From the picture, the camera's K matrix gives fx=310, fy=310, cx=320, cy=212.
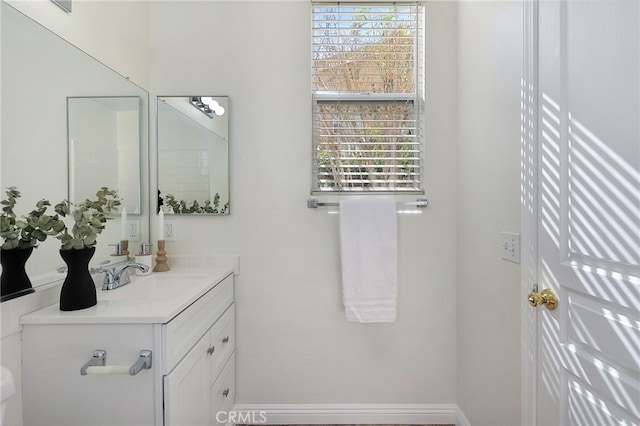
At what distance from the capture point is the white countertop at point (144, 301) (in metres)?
0.97

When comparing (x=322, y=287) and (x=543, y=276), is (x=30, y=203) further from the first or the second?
(x=543, y=276)

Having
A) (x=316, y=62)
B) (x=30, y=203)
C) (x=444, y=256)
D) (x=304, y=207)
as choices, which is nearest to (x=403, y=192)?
(x=444, y=256)

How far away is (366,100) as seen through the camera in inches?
66.6

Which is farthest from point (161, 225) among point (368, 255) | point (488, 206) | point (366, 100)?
point (488, 206)

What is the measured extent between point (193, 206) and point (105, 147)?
0.48 metres

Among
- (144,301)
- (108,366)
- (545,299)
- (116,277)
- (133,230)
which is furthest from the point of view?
(133,230)

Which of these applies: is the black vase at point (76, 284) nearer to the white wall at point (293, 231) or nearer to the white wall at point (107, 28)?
the white wall at point (293, 231)

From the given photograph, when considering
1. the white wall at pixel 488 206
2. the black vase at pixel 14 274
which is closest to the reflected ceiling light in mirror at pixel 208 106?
the black vase at pixel 14 274

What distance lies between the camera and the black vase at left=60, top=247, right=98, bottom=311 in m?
1.03

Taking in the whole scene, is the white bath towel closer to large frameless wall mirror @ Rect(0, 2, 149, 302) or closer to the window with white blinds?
the window with white blinds

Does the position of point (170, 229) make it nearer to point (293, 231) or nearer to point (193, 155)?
point (193, 155)

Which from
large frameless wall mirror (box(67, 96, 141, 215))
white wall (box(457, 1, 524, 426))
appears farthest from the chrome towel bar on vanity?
white wall (box(457, 1, 524, 426))

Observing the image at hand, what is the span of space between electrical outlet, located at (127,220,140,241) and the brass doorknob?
1.75 meters

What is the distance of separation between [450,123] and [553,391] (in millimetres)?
1260
